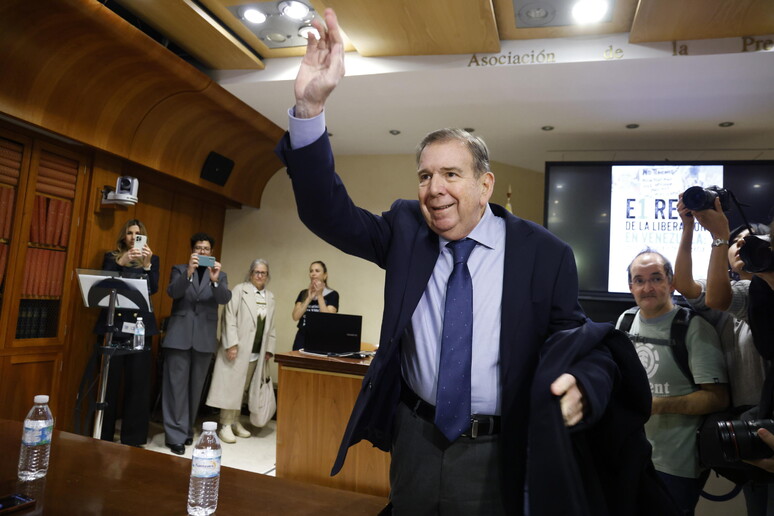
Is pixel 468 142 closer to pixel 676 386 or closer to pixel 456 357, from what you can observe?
pixel 456 357

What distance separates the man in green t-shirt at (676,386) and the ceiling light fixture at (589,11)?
1.71 m

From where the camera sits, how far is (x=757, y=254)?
155 centimetres

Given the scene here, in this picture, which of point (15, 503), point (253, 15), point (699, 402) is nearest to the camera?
point (15, 503)

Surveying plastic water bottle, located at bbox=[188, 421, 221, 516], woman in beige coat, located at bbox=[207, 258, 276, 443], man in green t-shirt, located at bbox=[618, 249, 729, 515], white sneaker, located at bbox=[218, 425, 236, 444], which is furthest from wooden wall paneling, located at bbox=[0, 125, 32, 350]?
man in green t-shirt, located at bbox=[618, 249, 729, 515]

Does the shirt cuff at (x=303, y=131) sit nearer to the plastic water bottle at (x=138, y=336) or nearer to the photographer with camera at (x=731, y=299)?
the photographer with camera at (x=731, y=299)

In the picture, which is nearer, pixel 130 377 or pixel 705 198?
pixel 705 198

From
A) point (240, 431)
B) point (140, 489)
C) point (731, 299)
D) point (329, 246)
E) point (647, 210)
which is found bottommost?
point (240, 431)

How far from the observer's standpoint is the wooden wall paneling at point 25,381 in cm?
345

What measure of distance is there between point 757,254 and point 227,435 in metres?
3.97

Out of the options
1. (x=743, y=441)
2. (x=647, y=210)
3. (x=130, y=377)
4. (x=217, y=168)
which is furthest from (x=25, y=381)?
(x=647, y=210)

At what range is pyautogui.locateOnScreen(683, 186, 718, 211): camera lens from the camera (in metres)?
2.03

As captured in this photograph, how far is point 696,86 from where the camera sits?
11.5ft

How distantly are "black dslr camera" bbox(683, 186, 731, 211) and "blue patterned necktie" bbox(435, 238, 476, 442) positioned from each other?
1369 mm

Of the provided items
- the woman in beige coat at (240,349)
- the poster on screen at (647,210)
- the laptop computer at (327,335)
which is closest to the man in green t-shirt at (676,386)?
the laptop computer at (327,335)
